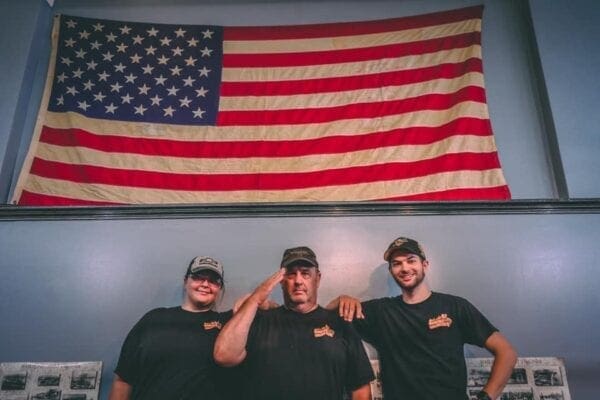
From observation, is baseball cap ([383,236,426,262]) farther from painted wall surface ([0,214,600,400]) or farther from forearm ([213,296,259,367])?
forearm ([213,296,259,367])

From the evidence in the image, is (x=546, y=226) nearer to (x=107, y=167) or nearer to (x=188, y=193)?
(x=188, y=193)

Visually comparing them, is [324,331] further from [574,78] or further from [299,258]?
[574,78]

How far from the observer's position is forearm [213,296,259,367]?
6.15 feet

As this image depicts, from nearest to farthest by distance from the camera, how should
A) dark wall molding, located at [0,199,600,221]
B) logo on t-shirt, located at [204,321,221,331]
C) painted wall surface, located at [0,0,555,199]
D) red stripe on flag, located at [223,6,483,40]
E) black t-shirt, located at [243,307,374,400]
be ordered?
1. black t-shirt, located at [243,307,374,400]
2. logo on t-shirt, located at [204,321,221,331]
3. dark wall molding, located at [0,199,600,221]
4. painted wall surface, located at [0,0,555,199]
5. red stripe on flag, located at [223,6,483,40]

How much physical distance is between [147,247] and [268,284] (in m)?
1.23

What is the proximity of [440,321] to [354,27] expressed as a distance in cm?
266

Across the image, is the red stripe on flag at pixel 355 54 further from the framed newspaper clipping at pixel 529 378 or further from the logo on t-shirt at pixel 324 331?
the framed newspaper clipping at pixel 529 378

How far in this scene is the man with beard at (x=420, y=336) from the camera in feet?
6.43

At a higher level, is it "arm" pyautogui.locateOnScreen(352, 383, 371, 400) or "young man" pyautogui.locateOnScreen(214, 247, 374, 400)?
"young man" pyautogui.locateOnScreen(214, 247, 374, 400)

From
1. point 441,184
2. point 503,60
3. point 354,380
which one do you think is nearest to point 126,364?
point 354,380

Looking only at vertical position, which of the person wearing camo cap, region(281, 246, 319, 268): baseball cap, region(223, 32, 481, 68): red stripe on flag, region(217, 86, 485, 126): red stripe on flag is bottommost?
the person wearing camo cap

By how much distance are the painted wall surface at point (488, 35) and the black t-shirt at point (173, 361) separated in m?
2.05

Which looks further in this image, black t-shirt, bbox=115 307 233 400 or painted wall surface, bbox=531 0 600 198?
painted wall surface, bbox=531 0 600 198

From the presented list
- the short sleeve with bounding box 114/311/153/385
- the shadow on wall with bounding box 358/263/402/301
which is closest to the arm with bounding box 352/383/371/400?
the shadow on wall with bounding box 358/263/402/301
